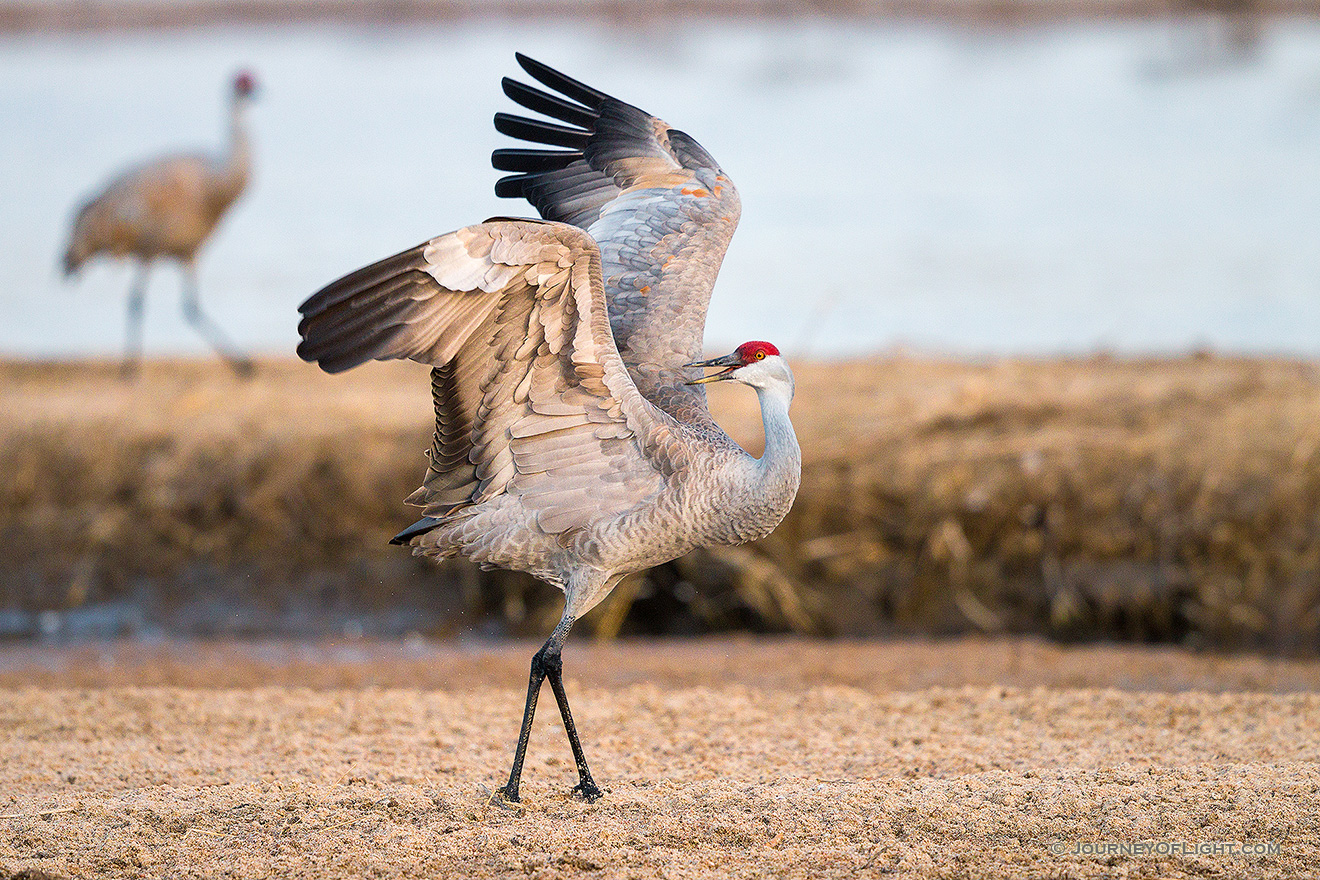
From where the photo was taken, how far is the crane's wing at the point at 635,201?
195 inches

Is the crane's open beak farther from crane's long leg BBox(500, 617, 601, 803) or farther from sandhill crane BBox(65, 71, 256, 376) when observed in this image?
sandhill crane BBox(65, 71, 256, 376)

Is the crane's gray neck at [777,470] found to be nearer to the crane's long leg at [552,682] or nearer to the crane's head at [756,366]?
the crane's head at [756,366]

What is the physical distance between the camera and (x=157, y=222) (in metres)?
9.75

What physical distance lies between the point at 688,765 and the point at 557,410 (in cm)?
130

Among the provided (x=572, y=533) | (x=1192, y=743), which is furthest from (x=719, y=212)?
(x=1192, y=743)

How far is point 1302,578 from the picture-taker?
6.65 m

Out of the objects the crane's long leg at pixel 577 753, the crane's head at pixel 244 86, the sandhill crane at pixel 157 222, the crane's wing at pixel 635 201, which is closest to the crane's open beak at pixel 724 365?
the crane's wing at pixel 635 201

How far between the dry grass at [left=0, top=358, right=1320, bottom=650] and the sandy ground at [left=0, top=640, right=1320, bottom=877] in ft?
1.17

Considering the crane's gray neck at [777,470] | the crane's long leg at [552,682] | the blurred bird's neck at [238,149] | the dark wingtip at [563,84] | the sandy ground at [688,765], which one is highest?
the blurred bird's neck at [238,149]

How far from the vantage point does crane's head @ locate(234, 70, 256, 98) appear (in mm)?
10742

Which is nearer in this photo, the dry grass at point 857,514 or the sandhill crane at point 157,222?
the dry grass at point 857,514

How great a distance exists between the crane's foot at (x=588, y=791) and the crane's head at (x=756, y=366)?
1266mm

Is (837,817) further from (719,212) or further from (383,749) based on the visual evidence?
(719,212)

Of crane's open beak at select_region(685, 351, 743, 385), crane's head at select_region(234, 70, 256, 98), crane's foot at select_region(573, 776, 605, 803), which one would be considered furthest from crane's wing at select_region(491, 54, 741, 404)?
crane's head at select_region(234, 70, 256, 98)
